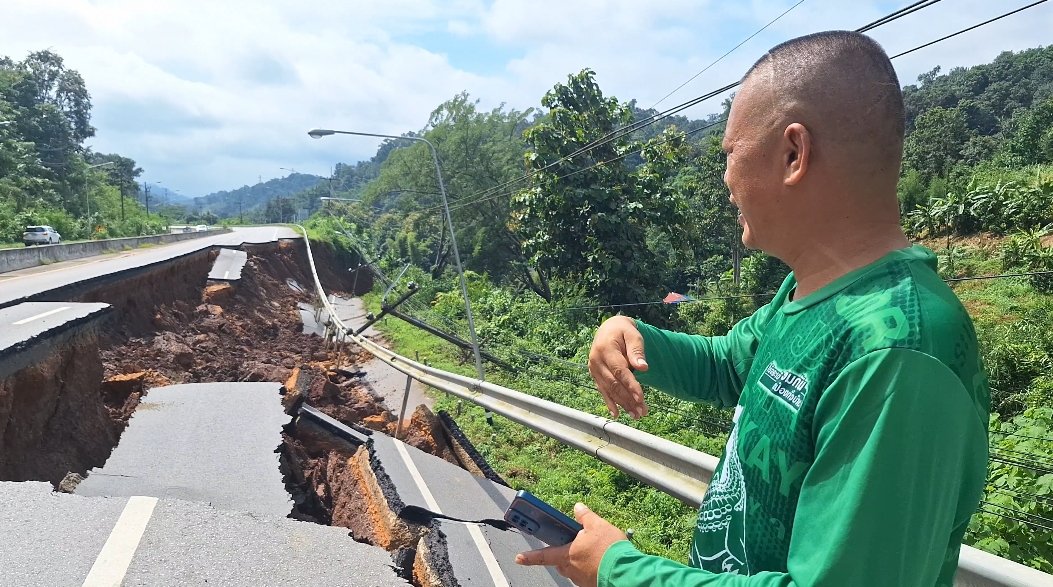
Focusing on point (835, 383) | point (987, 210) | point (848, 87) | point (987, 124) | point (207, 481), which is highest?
point (987, 124)

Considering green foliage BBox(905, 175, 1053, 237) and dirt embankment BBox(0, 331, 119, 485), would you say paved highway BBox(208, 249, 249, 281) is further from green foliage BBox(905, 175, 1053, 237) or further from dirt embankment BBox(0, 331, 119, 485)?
green foliage BBox(905, 175, 1053, 237)

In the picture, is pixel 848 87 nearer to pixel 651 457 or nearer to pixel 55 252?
pixel 651 457

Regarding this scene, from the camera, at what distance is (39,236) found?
3048 centimetres

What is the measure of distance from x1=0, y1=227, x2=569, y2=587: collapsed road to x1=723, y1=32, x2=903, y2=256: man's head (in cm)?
262

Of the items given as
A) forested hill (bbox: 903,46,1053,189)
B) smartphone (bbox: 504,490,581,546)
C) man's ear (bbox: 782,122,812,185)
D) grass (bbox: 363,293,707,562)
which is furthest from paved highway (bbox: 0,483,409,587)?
forested hill (bbox: 903,46,1053,189)

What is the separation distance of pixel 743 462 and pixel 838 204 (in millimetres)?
502

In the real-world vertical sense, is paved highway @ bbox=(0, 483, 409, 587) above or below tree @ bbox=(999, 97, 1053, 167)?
below

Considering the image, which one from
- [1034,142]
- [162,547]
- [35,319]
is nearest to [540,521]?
[162,547]

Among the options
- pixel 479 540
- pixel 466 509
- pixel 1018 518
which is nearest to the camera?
pixel 1018 518

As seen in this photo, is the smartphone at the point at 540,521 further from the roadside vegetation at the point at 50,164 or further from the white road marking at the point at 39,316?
the roadside vegetation at the point at 50,164

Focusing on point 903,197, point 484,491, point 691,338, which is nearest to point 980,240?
point 903,197

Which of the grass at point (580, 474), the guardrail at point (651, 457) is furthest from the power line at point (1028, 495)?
the grass at point (580, 474)

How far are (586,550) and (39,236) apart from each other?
120 feet

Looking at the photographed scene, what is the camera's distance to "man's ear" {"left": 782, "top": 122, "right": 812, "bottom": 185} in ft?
3.93
